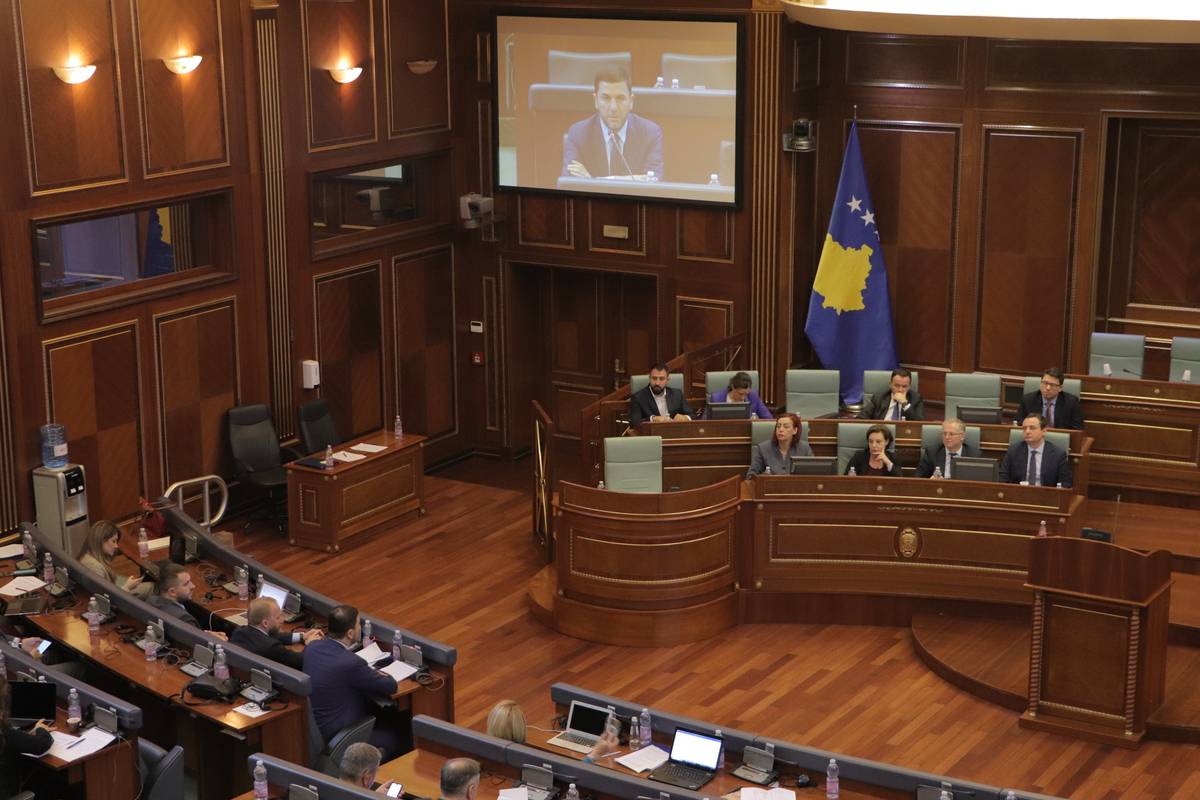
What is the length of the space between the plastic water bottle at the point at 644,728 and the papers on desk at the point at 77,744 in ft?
7.04

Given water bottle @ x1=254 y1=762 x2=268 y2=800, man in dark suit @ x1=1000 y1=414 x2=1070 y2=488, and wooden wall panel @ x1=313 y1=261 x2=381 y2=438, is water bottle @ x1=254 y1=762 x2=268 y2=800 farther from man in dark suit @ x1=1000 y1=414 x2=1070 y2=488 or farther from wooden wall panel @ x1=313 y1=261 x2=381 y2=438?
wooden wall panel @ x1=313 y1=261 x2=381 y2=438

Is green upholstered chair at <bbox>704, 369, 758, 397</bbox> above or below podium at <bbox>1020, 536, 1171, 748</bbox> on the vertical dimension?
above

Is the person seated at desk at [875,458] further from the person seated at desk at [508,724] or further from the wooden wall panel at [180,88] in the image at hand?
the wooden wall panel at [180,88]

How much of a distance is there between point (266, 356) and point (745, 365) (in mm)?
3518

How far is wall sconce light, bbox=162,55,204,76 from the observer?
369 inches

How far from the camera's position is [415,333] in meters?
11.7

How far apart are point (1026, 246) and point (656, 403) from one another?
3.04 m

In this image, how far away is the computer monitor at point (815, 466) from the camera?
8.54 meters

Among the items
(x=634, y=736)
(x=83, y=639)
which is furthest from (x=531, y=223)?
(x=634, y=736)

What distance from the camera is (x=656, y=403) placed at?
9781 millimetres

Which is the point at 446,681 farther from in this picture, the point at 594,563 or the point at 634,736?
the point at 594,563

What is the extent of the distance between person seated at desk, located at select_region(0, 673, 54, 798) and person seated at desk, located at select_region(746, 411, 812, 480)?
4431 mm

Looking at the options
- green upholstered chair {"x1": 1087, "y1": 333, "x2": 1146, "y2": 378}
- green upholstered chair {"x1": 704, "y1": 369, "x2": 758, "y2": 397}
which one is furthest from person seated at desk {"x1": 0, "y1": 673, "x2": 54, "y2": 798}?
green upholstered chair {"x1": 1087, "y1": 333, "x2": 1146, "y2": 378}

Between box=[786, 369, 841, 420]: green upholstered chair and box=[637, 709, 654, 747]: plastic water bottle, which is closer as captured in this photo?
Result: box=[637, 709, 654, 747]: plastic water bottle
